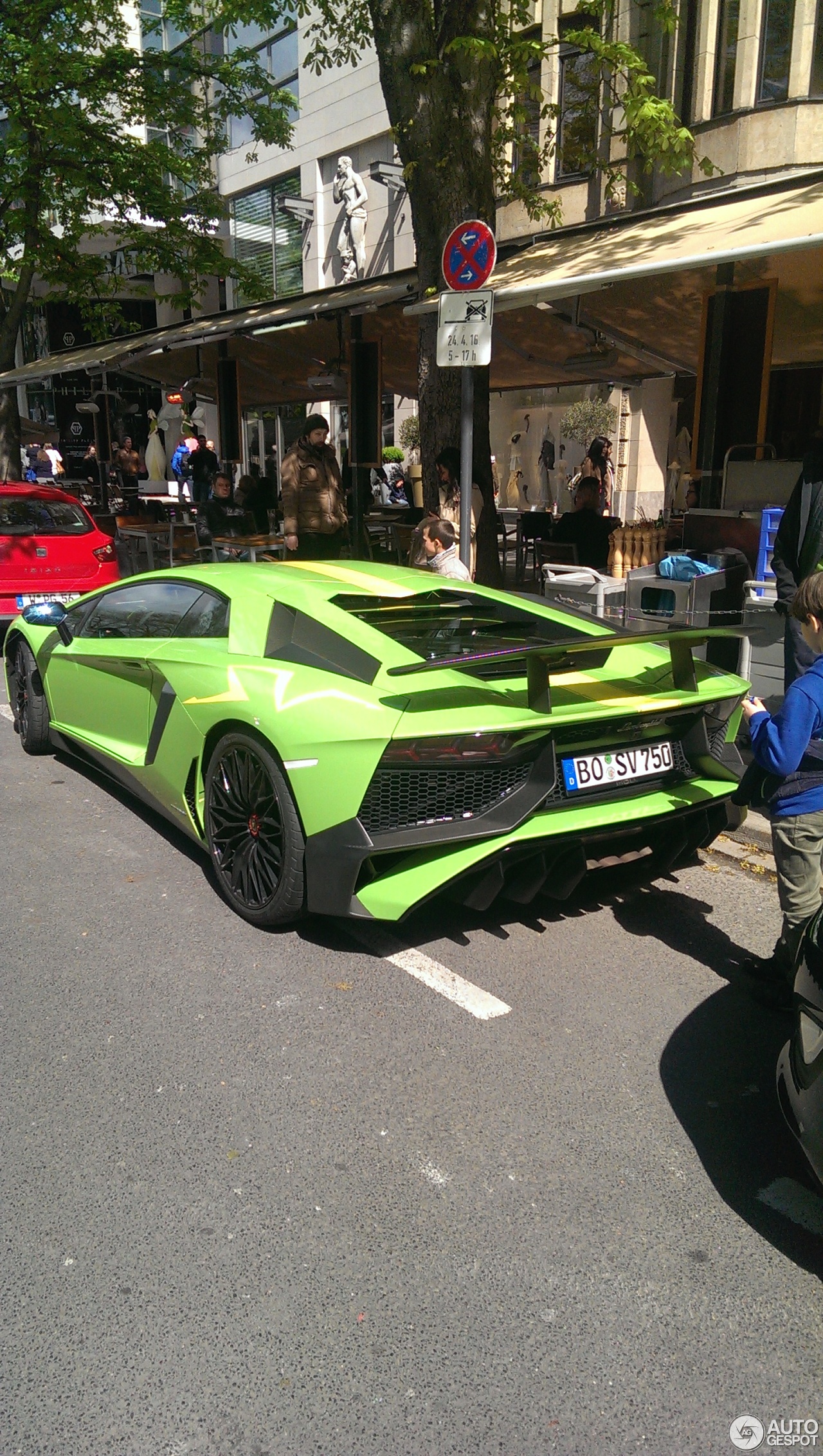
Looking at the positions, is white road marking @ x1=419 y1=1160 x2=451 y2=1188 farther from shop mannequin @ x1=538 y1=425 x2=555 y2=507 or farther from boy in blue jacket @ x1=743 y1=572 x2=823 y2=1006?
shop mannequin @ x1=538 y1=425 x2=555 y2=507

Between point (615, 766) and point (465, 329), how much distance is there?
12.7 ft

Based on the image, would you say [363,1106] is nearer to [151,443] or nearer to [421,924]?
[421,924]

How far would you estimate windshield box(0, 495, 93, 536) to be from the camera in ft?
32.4

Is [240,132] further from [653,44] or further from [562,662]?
[562,662]

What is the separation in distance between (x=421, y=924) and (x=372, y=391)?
8.83m

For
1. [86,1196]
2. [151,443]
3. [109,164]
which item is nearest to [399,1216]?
[86,1196]

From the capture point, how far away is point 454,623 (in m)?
4.62

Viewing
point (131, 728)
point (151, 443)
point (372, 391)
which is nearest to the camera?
point (131, 728)

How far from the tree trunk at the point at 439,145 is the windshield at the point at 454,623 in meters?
3.86

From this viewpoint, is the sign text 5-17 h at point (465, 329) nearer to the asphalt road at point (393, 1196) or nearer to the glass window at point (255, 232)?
the asphalt road at point (393, 1196)

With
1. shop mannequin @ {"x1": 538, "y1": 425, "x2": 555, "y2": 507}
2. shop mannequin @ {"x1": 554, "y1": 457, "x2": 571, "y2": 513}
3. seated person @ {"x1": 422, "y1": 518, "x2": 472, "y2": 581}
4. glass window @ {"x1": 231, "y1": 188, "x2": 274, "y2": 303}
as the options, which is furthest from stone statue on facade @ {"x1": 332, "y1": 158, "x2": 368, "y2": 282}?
seated person @ {"x1": 422, "y1": 518, "x2": 472, "y2": 581}

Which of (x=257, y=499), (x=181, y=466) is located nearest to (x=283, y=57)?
(x=181, y=466)

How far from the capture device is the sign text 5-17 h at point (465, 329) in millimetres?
6598

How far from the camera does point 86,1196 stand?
266 cm
